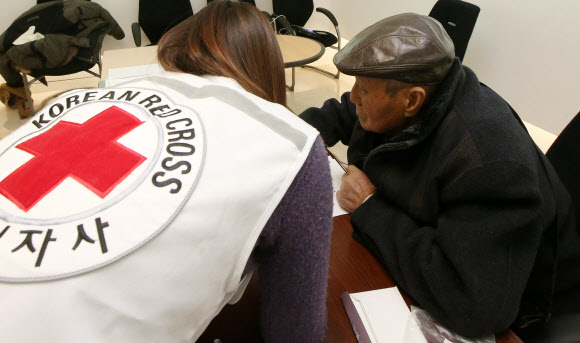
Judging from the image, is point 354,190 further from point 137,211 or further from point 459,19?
point 459,19

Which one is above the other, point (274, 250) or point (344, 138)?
point (274, 250)

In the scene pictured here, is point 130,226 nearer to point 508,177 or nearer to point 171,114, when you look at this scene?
point 171,114

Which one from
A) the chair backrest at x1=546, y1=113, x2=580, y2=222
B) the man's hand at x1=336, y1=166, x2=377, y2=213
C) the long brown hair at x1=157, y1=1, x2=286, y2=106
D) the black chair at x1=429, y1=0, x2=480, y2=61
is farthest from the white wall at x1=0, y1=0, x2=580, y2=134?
the long brown hair at x1=157, y1=1, x2=286, y2=106

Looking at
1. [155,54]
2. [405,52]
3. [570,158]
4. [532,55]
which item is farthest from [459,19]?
[155,54]

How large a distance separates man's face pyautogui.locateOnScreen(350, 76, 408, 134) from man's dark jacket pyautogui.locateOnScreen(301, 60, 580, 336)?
0.26 ft

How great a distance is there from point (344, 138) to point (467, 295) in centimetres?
88

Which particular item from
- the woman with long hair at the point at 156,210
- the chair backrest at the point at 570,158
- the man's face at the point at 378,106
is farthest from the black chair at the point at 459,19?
the woman with long hair at the point at 156,210

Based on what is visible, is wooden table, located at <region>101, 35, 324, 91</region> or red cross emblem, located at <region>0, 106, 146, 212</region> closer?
red cross emblem, located at <region>0, 106, 146, 212</region>

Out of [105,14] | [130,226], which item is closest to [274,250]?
[130,226]

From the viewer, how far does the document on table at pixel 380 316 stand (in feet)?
2.28

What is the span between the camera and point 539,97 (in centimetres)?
247

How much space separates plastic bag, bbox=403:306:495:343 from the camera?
707mm

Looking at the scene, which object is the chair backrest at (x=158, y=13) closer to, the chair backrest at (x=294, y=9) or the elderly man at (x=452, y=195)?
the chair backrest at (x=294, y=9)

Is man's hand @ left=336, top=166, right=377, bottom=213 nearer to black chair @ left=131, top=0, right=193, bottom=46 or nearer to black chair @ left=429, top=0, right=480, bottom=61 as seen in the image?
black chair @ left=429, top=0, right=480, bottom=61
